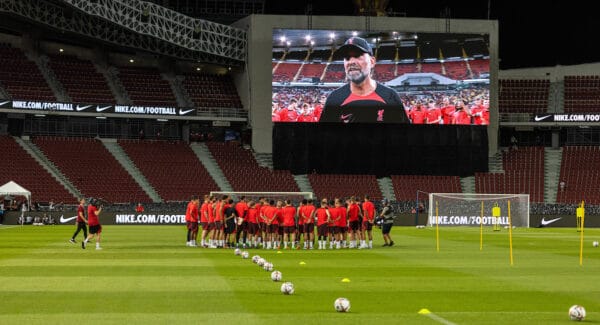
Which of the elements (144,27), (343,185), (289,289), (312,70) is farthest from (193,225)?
(343,185)

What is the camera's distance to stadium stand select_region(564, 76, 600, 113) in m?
82.9

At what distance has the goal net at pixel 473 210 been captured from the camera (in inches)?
2650

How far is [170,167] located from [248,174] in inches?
246

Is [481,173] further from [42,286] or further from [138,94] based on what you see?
[42,286]

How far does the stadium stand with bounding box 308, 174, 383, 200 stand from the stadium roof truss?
1193cm

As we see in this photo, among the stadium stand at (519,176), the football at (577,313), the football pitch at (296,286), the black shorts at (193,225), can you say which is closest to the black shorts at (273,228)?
the football pitch at (296,286)

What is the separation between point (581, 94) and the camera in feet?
277

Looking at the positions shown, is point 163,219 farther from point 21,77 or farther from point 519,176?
point 519,176

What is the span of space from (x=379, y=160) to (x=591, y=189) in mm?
17647

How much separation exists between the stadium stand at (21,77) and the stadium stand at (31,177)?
4.54m

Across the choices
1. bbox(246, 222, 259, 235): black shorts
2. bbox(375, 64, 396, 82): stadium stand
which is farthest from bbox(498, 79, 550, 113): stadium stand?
bbox(246, 222, 259, 235): black shorts

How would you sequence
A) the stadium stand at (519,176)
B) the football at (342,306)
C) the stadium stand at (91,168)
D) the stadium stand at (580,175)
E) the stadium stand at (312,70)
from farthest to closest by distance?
the stadium stand at (519,176)
the stadium stand at (580,175)
the stadium stand at (312,70)
the stadium stand at (91,168)
the football at (342,306)

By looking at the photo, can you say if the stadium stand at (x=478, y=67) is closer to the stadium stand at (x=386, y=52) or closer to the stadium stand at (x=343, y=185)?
the stadium stand at (x=386, y=52)

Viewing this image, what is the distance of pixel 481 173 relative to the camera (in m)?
78.7
